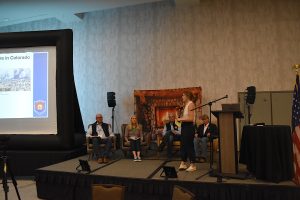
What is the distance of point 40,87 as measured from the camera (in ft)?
20.6

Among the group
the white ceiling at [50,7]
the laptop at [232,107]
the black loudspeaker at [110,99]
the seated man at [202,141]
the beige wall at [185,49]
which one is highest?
the white ceiling at [50,7]

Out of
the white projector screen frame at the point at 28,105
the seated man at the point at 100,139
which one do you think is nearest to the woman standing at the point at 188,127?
the seated man at the point at 100,139

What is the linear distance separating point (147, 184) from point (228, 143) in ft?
3.91

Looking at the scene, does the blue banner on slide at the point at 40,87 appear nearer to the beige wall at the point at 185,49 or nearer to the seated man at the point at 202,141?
the beige wall at the point at 185,49

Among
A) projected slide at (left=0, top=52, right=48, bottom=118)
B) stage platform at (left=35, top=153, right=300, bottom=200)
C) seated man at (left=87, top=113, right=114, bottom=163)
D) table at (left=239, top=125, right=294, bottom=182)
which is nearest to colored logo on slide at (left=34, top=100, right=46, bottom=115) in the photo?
projected slide at (left=0, top=52, right=48, bottom=118)

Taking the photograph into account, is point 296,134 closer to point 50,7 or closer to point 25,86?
point 25,86

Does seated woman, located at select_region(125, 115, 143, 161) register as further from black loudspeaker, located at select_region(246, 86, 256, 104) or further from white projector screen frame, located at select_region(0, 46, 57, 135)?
black loudspeaker, located at select_region(246, 86, 256, 104)

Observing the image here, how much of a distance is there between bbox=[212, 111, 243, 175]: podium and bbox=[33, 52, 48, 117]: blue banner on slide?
3.64 m

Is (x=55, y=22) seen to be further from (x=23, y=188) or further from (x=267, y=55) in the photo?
(x=267, y=55)

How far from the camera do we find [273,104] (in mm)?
7469

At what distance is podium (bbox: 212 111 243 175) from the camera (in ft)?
13.6

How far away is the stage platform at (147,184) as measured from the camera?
363 centimetres

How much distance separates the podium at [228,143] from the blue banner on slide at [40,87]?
11.9 ft

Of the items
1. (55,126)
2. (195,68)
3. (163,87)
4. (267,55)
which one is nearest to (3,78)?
(55,126)
